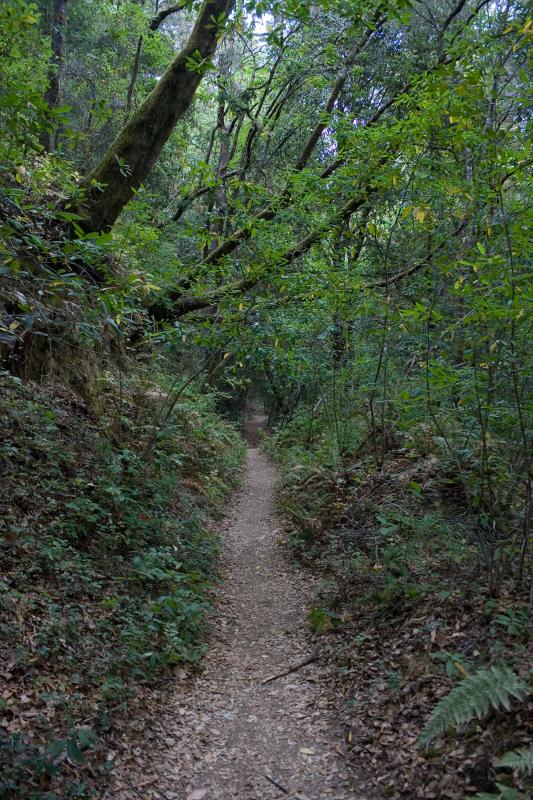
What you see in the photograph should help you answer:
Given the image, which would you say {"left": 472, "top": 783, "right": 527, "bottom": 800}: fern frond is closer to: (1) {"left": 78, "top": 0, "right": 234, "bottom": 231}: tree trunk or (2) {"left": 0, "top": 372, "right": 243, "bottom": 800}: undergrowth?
(2) {"left": 0, "top": 372, "right": 243, "bottom": 800}: undergrowth

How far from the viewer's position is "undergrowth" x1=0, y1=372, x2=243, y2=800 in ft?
11.4

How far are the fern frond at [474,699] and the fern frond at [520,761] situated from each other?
26 centimetres

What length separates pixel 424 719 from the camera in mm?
3799

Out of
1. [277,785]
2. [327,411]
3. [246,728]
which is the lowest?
[246,728]

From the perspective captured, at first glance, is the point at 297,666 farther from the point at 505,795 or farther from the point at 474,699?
the point at 505,795

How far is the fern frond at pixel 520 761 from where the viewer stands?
2721 mm

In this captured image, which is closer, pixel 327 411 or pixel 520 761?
pixel 520 761

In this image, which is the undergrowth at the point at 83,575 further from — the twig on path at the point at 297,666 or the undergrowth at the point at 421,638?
the undergrowth at the point at 421,638

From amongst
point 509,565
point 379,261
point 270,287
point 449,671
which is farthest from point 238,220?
point 449,671

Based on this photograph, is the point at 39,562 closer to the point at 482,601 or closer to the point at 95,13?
the point at 482,601

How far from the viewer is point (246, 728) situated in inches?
179

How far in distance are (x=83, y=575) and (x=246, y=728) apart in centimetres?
210

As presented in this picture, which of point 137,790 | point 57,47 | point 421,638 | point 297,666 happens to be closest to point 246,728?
point 297,666

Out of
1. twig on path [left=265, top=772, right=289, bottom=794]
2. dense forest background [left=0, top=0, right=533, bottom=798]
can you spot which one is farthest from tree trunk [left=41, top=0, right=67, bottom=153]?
twig on path [left=265, top=772, right=289, bottom=794]
